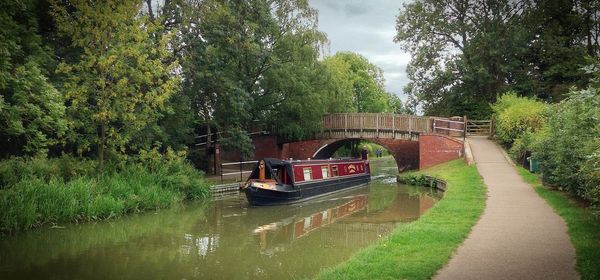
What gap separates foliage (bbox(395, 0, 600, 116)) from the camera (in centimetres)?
2652

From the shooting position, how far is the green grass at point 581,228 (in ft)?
19.0

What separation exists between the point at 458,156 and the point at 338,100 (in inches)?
320

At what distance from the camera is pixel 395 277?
19.0 feet

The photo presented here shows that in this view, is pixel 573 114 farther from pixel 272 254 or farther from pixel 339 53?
pixel 339 53

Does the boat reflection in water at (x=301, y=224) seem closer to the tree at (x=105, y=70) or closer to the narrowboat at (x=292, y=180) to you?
the narrowboat at (x=292, y=180)

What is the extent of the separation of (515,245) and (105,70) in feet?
40.4

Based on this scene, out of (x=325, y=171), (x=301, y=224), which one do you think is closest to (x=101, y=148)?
(x=301, y=224)

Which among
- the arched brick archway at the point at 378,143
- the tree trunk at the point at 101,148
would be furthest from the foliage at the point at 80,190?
the arched brick archway at the point at 378,143

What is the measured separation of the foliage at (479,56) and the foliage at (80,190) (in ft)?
63.3

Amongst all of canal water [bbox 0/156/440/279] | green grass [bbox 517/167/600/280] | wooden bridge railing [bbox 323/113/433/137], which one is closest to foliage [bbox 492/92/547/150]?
wooden bridge railing [bbox 323/113/433/137]

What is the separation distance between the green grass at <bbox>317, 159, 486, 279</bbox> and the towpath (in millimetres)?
185

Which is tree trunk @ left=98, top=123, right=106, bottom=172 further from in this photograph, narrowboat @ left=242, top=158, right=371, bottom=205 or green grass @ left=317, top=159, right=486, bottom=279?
green grass @ left=317, top=159, right=486, bottom=279

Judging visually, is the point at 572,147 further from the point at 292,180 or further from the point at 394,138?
the point at 394,138

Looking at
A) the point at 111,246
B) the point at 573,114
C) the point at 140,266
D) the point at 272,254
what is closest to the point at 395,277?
the point at 272,254
